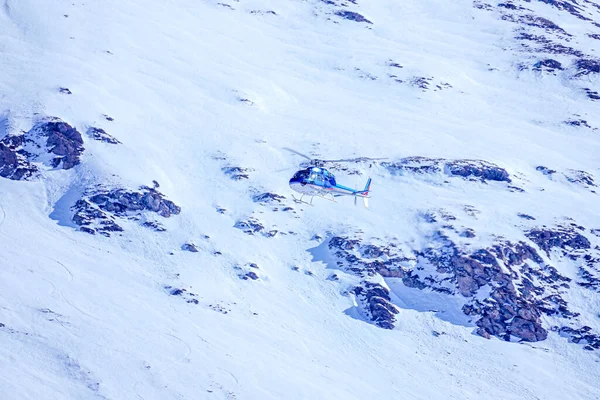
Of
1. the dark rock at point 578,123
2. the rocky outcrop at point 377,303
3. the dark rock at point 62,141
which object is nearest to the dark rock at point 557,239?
the rocky outcrop at point 377,303

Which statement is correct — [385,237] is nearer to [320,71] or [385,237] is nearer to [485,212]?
[485,212]

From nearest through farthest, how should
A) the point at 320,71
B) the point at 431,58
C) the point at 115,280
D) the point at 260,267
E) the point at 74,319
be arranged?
the point at 74,319
the point at 115,280
the point at 260,267
the point at 320,71
the point at 431,58

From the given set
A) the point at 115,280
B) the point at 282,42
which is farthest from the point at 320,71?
the point at 115,280

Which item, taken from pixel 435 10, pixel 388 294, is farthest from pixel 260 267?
pixel 435 10

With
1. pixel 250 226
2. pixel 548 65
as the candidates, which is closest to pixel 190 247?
pixel 250 226

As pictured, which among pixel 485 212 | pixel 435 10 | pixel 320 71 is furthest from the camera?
pixel 435 10

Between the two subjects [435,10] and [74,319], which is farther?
[435,10]

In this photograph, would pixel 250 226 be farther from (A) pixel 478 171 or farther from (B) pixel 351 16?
(B) pixel 351 16
